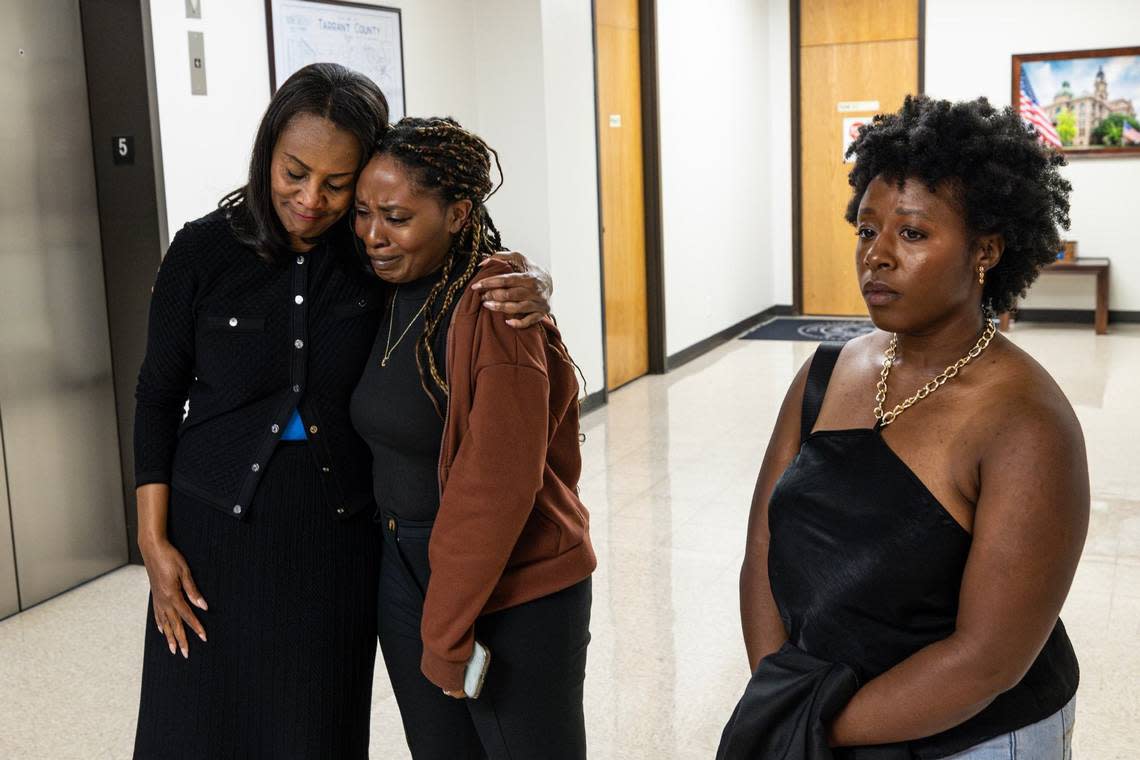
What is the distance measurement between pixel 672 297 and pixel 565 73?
2184 millimetres

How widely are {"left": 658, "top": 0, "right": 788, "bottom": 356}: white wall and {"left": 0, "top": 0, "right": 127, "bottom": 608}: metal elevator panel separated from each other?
14.8ft

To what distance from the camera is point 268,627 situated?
197cm

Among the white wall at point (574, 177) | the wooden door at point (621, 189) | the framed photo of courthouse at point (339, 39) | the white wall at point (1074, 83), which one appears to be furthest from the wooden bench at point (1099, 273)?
the framed photo of courthouse at point (339, 39)

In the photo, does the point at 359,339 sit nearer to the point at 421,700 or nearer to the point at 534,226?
the point at 421,700

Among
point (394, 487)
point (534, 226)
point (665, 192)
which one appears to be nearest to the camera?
point (394, 487)

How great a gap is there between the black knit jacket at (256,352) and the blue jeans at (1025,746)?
1028 millimetres

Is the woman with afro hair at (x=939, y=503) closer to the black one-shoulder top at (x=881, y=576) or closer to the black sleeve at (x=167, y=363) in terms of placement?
the black one-shoulder top at (x=881, y=576)

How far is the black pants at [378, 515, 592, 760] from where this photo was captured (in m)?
1.82

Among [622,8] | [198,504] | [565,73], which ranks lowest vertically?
[198,504]

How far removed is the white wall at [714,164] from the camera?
8266 millimetres

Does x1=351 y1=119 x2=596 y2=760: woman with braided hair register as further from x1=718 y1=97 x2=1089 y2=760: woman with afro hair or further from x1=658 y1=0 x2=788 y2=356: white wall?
x1=658 y1=0 x2=788 y2=356: white wall

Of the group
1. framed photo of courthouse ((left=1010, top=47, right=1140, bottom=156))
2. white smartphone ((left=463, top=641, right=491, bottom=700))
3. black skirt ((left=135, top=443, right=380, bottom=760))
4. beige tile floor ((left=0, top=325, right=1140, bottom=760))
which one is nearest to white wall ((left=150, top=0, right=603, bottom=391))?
beige tile floor ((left=0, top=325, right=1140, bottom=760))

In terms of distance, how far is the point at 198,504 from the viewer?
1971mm

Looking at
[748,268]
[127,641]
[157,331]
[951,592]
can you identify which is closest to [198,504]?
[157,331]
